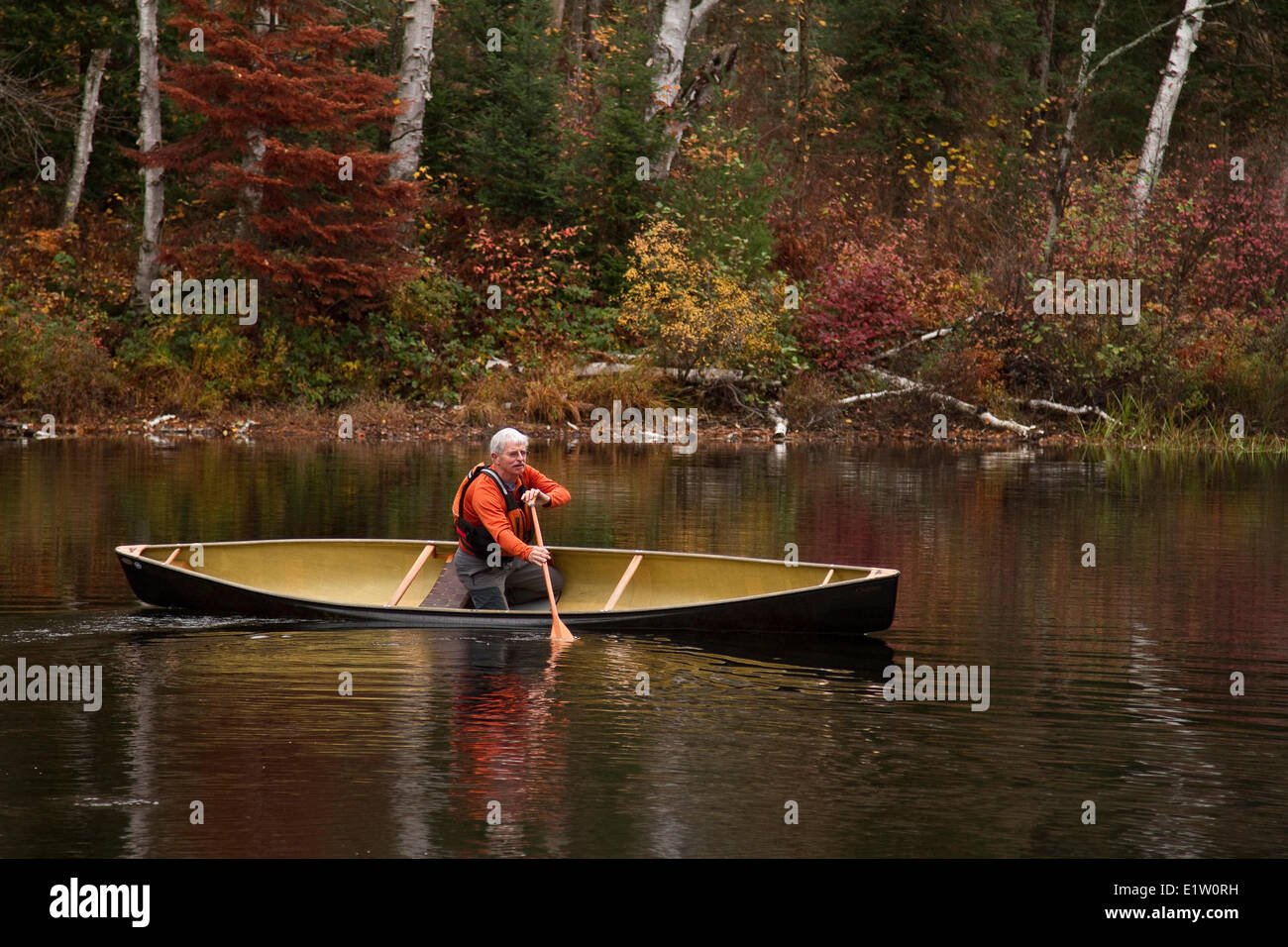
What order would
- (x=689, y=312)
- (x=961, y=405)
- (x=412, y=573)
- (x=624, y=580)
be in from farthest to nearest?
(x=689, y=312) → (x=961, y=405) → (x=412, y=573) → (x=624, y=580)

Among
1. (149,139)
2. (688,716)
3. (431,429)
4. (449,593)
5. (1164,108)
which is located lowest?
(688,716)

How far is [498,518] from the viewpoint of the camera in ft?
38.5

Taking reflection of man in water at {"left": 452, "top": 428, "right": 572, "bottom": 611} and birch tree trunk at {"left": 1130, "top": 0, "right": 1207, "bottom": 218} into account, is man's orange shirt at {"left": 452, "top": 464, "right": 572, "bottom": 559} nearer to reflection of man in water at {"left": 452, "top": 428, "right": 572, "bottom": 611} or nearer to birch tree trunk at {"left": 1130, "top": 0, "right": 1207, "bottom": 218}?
reflection of man in water at {"left": 452, "top": 428, "right": 572, "bottom": 611}

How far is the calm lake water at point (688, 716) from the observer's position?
7.13 meters

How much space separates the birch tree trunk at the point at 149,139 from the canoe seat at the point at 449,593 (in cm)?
1855

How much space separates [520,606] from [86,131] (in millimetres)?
23687

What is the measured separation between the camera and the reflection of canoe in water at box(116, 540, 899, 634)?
1130cm

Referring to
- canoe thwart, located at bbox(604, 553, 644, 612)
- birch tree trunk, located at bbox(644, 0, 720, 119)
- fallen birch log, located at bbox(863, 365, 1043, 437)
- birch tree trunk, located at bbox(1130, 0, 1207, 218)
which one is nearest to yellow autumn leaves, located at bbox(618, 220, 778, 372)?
fallen birch log, located at bbox(863, 365, 1043, 437)

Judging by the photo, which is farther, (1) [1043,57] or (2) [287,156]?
(1) [1043,57]

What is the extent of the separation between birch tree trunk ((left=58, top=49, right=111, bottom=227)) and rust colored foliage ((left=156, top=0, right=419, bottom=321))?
10.2 feet

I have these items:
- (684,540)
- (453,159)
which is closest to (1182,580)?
(684,540)

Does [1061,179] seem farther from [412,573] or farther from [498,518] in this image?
[498,518]

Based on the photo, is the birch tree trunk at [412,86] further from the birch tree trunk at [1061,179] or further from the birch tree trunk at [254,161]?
the birch tree trunk at [1061,179]

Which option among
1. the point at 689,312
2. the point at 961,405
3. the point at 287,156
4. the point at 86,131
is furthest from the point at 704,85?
the point at 86,131
